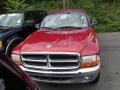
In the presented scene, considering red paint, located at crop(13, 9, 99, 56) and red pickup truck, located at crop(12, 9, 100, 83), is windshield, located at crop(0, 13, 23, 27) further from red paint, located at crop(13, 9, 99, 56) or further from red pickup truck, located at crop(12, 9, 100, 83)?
red pickup truck, located at crop(12, 9, 100, 83)

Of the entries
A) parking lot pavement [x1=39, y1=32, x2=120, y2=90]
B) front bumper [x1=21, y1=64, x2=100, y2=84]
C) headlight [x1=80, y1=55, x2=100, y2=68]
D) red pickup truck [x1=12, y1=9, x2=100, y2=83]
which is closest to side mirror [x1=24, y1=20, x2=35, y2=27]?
parking lot pavement [x1=39, y1=32, x2=120, y2=90]

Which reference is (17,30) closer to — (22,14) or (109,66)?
(22,14)

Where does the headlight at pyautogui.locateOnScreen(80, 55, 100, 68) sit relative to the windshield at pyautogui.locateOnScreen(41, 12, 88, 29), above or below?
above

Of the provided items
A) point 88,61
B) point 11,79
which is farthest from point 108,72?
point 11,79

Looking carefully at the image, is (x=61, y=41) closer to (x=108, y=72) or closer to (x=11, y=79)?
(x=108, y=72)

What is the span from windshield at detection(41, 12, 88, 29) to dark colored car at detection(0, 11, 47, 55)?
4.03ft

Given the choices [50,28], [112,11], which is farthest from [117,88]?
[112,11]

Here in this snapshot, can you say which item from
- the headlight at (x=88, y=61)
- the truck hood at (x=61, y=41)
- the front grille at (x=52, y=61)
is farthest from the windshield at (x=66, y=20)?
the headlight at (x=88, y=61)

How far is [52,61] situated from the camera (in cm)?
625

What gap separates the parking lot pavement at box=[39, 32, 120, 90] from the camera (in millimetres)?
6898

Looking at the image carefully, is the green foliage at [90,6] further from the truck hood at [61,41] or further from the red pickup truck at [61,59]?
the red pickup truck at [61,59]

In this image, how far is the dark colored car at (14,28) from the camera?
9151 mm

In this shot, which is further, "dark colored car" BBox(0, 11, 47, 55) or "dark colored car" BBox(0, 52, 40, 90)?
"dark colored car" BBox(0, 11, 47, 55)

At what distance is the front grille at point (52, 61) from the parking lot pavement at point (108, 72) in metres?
0.78
